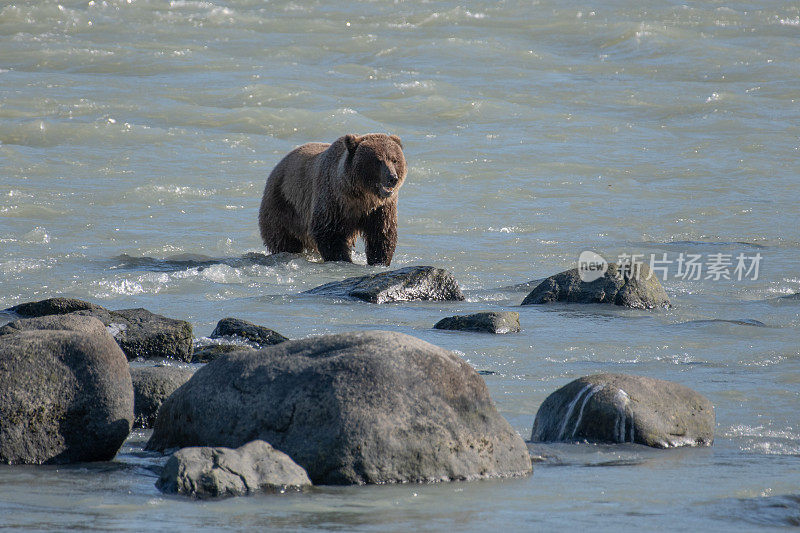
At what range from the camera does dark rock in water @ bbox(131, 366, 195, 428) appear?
5.42 metres

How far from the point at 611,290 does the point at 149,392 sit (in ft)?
15.4

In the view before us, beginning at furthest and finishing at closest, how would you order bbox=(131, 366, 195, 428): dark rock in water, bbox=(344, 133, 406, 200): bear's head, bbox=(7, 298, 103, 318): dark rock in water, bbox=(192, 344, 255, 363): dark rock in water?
bbox=(344, 133, 406, 200): bear's head, bbox=(7, 298, 103, 318): dark rock in water, bbox=(192, 344, 255, 363): dark rock in water, bbox=(131, 366, 195, 428): dark rock in water

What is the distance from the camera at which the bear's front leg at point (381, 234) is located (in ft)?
38.5

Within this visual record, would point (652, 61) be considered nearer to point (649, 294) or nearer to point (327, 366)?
point (649, 294)

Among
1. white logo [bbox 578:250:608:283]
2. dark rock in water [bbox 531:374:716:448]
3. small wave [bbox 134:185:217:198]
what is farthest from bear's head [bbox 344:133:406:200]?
dark rock in water [bbox 531:374:716:448]

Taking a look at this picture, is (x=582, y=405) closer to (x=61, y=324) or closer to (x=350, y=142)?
(x=61, y=324)

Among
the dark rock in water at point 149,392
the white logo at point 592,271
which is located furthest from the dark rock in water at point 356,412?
the white logo at point 592,271

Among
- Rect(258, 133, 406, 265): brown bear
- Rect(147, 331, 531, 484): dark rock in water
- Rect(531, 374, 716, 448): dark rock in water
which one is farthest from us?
Rect(258, 133, 406, 265): brown bear

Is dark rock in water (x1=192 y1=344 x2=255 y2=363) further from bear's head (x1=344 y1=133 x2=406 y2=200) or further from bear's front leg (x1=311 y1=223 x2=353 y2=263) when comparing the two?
bear's front leg (x1=311 y1=223 x2=353 y2=263)

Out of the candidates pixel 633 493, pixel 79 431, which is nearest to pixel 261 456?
pixel 79 431

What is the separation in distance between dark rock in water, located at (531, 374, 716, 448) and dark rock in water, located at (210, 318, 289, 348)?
2387mm

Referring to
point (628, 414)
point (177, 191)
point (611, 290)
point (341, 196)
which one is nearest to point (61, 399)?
point (628, 414)

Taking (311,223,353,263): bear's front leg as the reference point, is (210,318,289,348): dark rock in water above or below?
below

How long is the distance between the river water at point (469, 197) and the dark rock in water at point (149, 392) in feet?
1.09
